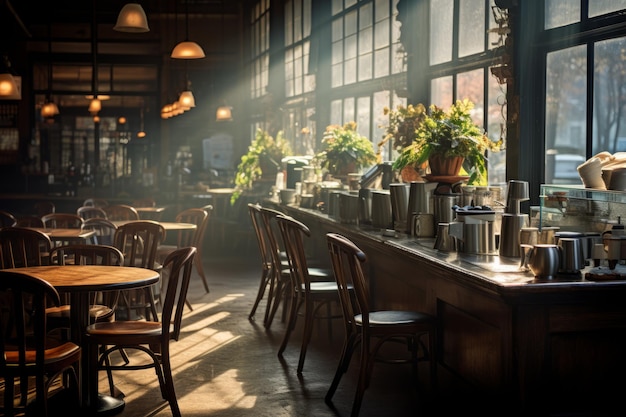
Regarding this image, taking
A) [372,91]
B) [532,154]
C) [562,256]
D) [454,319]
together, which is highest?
[372,91]

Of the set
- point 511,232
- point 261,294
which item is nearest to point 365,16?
point 261,294

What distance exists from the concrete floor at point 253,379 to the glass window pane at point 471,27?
2355mm

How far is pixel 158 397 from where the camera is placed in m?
4.94

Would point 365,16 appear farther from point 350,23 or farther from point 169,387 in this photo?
point 169,387

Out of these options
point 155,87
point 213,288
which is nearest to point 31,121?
point 155,87

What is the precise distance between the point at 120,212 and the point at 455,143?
5393mm

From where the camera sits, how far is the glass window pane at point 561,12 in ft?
15.7

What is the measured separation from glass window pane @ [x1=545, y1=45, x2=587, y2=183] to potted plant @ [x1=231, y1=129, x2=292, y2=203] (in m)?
6.80

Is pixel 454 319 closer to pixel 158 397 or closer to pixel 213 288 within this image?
pixel 158 397

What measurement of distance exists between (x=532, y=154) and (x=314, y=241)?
10.6 ft

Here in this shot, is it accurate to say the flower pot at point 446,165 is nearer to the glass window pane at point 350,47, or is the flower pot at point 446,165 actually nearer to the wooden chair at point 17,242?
the wooden chair at point 17,242

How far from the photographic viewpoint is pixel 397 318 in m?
4.58

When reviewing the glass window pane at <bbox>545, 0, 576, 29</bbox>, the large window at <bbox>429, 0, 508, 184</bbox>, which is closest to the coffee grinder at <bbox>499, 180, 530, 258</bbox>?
the glass window pane at <bbox>545, 0, 576, 29</bbox>

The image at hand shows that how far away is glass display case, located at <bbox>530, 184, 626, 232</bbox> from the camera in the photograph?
3760 mm
